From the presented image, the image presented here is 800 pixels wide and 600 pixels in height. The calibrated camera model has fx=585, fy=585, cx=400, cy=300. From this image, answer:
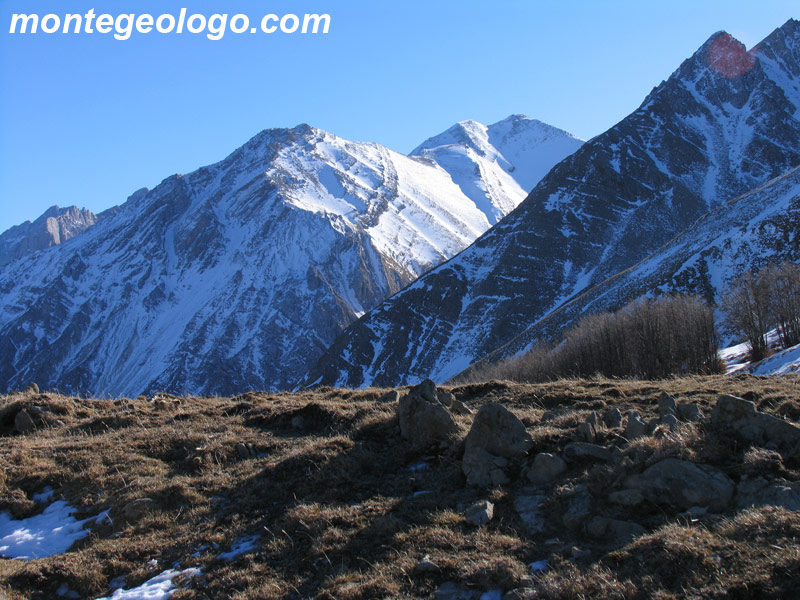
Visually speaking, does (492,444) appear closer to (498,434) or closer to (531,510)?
(498,434)

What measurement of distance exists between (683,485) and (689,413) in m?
2.93

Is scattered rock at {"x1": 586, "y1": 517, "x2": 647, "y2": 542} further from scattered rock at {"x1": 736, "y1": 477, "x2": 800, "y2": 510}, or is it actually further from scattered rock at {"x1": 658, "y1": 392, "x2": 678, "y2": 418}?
scattered rock at {"x1": 658, "y1": 392, "x2": 678, "y2": 418}

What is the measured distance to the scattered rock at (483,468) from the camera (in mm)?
9219

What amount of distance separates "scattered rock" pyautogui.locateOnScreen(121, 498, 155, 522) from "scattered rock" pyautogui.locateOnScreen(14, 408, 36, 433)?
746 cm

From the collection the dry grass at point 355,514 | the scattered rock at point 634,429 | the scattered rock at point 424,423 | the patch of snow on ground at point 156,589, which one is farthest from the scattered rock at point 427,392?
the patch of snow on ground at point 156,589

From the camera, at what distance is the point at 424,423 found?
1131cm

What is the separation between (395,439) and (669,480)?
540 centimetres

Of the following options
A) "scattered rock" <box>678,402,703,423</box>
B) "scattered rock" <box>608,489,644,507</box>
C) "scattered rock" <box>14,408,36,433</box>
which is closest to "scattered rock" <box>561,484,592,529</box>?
"scattered rock" <box>608,489,644,507</box>

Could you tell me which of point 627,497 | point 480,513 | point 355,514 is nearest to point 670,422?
point 627,497

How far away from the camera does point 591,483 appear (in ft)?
27.6

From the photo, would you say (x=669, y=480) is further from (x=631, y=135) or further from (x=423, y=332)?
(x=631, y=135)

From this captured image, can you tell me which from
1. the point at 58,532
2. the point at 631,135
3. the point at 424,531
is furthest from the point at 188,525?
the point at 631,135

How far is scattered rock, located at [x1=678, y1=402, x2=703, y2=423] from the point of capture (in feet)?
33.1

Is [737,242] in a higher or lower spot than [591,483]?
lower
